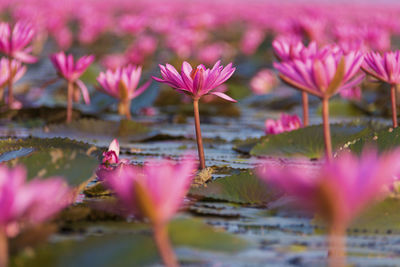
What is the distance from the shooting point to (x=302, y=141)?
10.5 ft

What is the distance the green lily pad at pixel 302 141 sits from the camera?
319cm

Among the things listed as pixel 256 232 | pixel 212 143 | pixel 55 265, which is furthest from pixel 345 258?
pixel 212 143

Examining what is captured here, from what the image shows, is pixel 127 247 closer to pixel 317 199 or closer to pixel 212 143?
pixel 317 199

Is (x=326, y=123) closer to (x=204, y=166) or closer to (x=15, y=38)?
(x=204, y=166)

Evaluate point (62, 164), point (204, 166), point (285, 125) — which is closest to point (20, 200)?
point (62, 164)

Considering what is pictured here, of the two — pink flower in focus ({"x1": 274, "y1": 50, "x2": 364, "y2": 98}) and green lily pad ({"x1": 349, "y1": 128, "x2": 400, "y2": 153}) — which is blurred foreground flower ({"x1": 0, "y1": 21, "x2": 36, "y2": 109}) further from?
pink flower in focus ({"x1": 274, "y1": 50, "x2": 364, "y2": 98})

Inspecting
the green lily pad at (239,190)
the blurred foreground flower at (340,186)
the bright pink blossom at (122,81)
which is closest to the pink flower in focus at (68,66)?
the bright pink blossom at (122,81)

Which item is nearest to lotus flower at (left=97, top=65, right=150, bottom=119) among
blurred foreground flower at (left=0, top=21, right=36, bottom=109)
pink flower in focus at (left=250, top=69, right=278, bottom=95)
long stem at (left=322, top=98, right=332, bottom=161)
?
blurred foreground flower at (left=0, top=21, right=36, bottom=109)

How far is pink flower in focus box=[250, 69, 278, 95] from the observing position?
7.14m

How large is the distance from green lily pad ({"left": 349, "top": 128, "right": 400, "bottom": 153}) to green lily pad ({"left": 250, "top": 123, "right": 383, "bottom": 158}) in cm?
67

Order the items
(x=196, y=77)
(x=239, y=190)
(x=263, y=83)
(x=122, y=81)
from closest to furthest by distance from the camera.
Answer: (x=239, y=190), (x=196, y=77), (x=122, y=81), (x=263, y=83)

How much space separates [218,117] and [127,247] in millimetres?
3908

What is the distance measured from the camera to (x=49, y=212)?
1249 mm

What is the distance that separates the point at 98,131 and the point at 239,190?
1.62 meters
